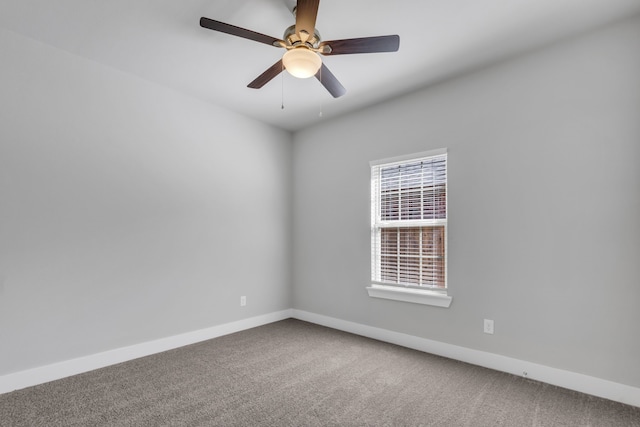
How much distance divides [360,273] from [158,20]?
305 cm

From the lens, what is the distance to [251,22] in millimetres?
2379

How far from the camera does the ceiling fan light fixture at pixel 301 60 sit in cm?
203

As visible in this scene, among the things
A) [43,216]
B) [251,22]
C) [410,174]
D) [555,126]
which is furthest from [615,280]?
[43,216]

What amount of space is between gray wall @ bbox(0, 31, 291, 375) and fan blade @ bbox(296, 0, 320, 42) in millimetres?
2043

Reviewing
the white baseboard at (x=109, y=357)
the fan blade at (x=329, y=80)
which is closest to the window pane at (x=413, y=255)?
the fan blade at (x=329, y=80)

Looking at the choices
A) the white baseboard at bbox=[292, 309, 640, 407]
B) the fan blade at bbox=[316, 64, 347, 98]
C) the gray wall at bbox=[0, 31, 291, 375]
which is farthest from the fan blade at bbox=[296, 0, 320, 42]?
the white baseboard at bbox=[292, 309, 640, 407]

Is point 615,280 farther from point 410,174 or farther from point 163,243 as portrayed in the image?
point 163,243

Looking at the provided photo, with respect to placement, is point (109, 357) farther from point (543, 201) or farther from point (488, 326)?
point (543, 201)

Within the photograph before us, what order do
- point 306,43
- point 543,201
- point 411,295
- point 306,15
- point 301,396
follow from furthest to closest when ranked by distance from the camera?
point 411,295 < point 543,201 < point 301,396 < point 306,43 < point 306,15

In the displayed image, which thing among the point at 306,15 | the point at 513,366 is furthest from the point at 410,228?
the point at 306,15

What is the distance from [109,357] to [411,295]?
2850mm

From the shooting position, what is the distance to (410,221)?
3.46m

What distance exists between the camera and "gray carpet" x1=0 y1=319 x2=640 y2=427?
81.9 inches

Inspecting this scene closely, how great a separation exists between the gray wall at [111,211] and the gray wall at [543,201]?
186 centimetres
